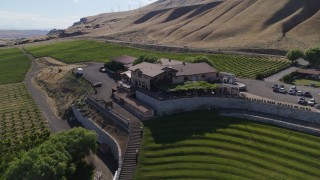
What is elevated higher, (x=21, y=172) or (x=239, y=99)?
(x=239, y=99)

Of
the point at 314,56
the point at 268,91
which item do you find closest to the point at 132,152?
the point at 268,91

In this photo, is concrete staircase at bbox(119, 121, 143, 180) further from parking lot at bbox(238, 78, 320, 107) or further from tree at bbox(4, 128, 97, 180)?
parking lot at bbox(238, 78, 320, 107)

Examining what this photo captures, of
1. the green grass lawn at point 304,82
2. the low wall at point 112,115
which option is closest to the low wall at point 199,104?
the low wall at point 112,115

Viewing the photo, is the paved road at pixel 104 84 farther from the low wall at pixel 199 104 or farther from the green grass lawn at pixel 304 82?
the green grass lawn at pixel 304 82

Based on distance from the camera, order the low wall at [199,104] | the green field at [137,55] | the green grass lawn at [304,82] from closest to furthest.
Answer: the low wall at [199,104] < the green grass lawn at [304,82] < the green field at [137,55]

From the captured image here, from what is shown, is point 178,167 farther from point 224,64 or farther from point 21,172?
point 224,64

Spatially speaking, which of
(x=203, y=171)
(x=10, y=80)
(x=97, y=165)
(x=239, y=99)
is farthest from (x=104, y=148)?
(x=10, y=80)
